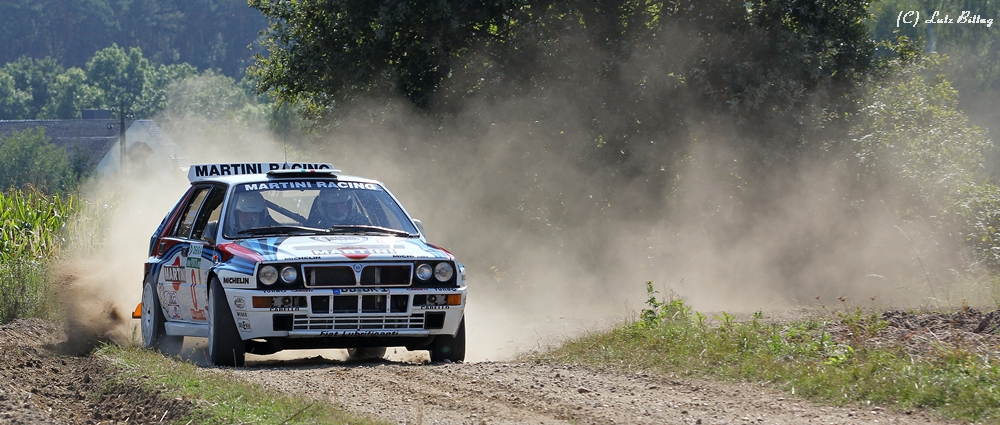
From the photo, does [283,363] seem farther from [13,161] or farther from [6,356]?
[13,161]

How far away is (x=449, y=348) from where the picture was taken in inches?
362

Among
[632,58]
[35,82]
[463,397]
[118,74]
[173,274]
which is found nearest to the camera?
[463,397]

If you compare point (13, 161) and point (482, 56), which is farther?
point (13, 161)

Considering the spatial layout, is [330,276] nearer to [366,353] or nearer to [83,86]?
[366,353]

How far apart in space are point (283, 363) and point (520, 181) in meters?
9.61

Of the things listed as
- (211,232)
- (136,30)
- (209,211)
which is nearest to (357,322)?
(211,232)

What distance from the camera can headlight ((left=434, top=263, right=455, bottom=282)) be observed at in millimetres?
8773

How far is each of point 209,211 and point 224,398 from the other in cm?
358

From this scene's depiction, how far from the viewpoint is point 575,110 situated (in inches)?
699

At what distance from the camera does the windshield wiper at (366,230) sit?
941 cm

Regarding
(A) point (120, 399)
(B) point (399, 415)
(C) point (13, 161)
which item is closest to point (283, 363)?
(A) point (120, 399)

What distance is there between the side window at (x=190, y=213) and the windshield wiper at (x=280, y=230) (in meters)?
1.06

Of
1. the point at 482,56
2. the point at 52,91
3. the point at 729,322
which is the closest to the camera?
the point at 729,322

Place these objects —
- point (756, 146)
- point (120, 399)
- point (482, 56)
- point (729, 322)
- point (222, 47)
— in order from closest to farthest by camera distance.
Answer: point (120, 399) → point (729, 322) → point (756, 146) → point (482, 56) → point (222, 47)
